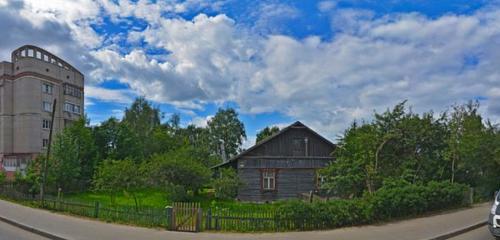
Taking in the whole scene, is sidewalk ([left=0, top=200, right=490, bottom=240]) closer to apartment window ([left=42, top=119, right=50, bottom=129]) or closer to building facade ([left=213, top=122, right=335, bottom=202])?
building facade ([left=213, top=122, right=335, bottom=202])

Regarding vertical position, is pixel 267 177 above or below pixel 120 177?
below

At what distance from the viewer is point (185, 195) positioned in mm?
30578

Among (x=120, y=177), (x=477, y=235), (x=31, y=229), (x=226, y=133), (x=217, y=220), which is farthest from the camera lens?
(x=226, y=133)

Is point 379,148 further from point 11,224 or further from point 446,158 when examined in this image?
point 11,224

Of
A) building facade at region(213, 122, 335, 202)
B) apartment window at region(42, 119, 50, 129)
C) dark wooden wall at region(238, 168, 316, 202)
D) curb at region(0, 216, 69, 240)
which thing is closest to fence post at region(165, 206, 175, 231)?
curb at region(0, 216, 69, 240)

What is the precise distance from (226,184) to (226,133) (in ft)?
162

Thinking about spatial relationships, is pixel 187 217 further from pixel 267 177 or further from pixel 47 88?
pixel 47 88

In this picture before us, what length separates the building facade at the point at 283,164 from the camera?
37562mm

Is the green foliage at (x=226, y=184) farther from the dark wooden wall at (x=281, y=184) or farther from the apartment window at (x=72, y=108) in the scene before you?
the apartment window at (x=72, y=108)

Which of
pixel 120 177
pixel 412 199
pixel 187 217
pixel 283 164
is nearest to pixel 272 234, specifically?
pixel 187 217

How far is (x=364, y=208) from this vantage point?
16859mm

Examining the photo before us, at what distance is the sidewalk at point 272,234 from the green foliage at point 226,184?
45.6 ft

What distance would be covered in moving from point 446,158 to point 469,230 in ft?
33.5

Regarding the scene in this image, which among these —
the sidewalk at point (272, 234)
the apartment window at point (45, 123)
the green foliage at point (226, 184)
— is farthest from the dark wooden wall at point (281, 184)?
the apartment window at point (45, 123)
